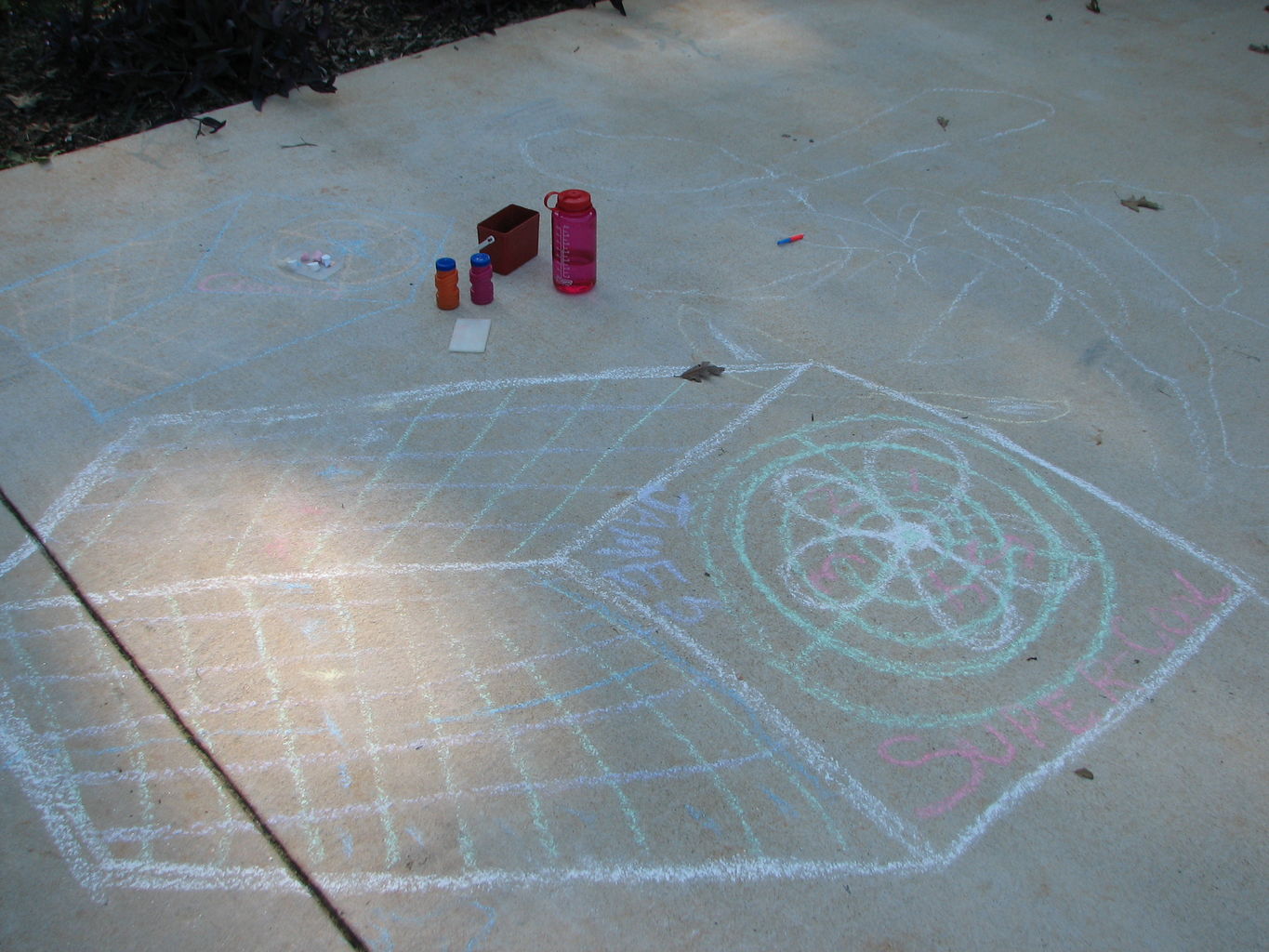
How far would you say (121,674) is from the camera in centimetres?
239

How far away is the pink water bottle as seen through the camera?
368cm

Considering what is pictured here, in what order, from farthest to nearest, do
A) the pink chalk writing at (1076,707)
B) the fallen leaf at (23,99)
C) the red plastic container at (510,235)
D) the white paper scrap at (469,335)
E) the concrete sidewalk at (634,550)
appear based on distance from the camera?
the fallen leaf at (23,99), the red plastic container at (510,235), the white paper scrap at (469,335), the pink chalk writing at (1076,707), the concrete sidewalk at (634,550)

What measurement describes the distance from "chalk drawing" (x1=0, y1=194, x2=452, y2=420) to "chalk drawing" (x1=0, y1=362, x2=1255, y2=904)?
0.40 m

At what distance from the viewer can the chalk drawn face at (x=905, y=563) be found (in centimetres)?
249

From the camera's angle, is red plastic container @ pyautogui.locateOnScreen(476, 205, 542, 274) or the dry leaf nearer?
red plastic container @ pyautogui.locateOnScreen(476, 205, 542, 274)

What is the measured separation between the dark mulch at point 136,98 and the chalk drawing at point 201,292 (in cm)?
113

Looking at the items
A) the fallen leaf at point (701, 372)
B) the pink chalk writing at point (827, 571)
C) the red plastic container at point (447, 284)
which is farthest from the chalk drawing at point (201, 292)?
the pink chalk writing at point (827, 571)

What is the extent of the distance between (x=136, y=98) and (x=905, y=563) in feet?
→ 15.4

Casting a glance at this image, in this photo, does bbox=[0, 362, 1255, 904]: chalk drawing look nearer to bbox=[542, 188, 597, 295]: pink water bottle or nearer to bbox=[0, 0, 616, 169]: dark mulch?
bbox=[542, 188, 597, 295]: pink water bottle

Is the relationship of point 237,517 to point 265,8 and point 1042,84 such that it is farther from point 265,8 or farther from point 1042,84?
point 1042,84

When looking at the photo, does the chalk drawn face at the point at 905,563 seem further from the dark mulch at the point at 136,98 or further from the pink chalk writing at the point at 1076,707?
the dark mulch at the point at 136,98

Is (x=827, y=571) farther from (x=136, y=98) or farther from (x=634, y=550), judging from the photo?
(x=136, y=98)

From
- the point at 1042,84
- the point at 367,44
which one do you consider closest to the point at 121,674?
the point at 367,44

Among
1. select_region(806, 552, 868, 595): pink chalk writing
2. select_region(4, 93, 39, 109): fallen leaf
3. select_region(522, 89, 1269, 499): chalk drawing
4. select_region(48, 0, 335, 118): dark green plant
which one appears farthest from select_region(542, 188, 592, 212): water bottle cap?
select_region(4, 93, 39, 109): fallen leaf
